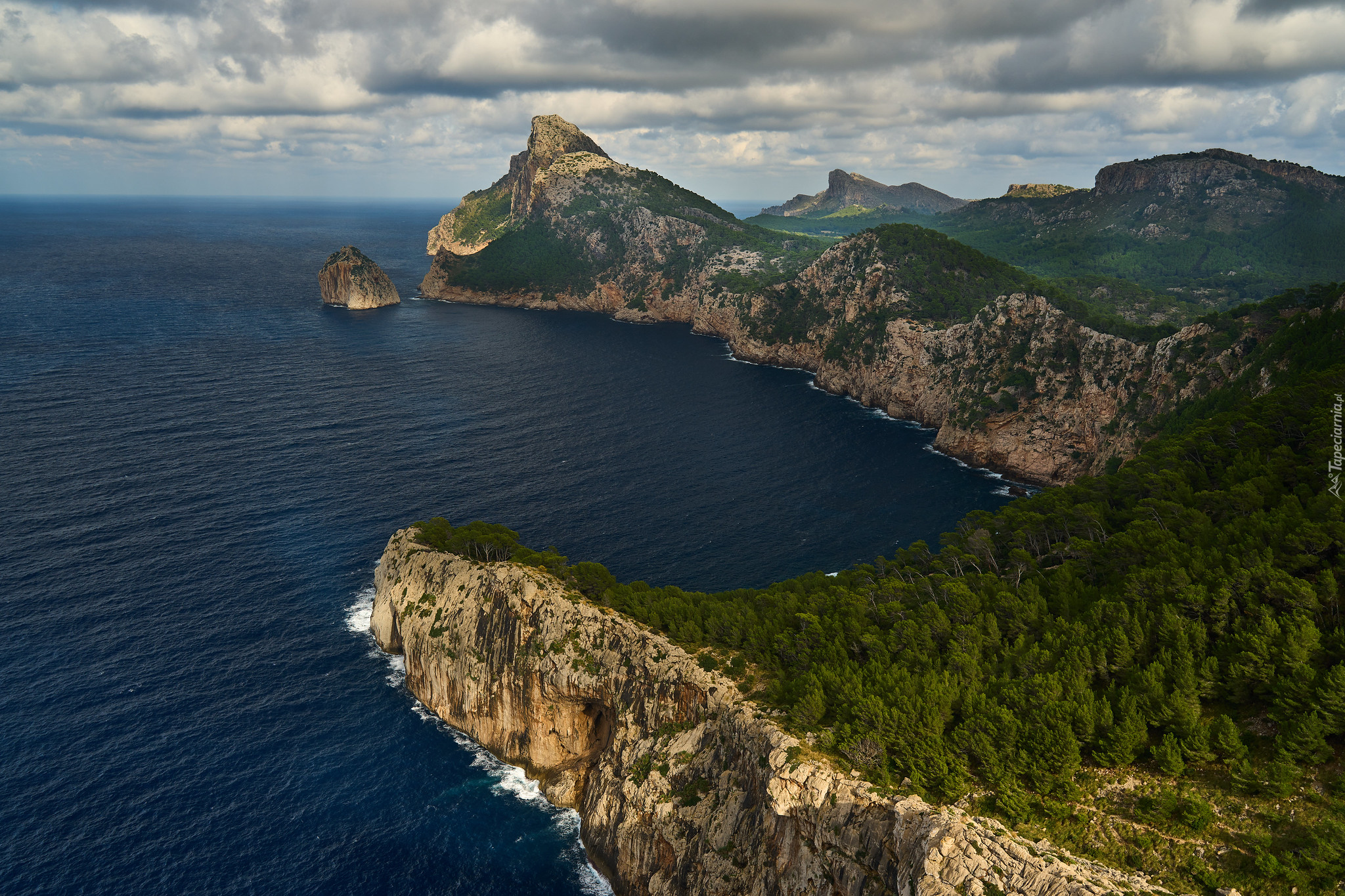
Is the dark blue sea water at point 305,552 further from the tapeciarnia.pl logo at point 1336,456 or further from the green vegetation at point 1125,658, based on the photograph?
the tapeciarnia.pl logo at point 1336,456

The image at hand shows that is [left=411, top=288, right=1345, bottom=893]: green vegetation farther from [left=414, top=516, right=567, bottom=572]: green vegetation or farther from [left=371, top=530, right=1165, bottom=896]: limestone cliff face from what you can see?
[left=414, top=516, right=567, bottom=572]: green vegetation

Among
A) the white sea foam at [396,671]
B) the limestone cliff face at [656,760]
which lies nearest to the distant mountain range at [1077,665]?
the limestone cliff face at [656,760]

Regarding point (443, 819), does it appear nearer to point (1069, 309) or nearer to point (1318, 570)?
point (1318, 570)

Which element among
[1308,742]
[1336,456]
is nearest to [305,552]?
[1308,742]

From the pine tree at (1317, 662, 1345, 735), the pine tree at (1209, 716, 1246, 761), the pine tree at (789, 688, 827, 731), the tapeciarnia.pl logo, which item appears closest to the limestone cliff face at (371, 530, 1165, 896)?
the pine tree at (789, 688, 827, 731)

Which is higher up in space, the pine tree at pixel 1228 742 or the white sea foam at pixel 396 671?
the pine tree at pixel 1228 742

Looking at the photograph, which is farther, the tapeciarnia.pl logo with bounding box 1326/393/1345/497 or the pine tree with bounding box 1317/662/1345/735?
the tapeciarnia.pl logo with bounding box 1326/393/1345/497
